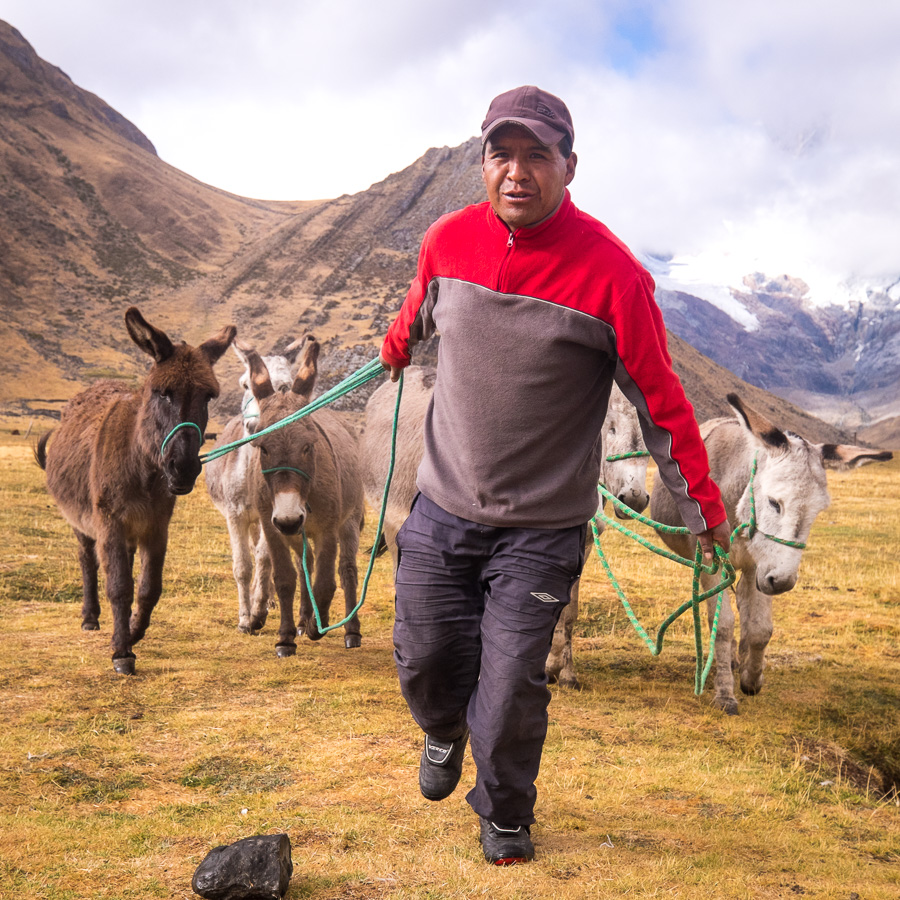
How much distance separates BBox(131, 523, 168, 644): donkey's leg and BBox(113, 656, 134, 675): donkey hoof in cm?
15

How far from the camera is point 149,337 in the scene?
5.41 meters

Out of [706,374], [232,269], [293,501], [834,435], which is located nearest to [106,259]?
[232,269]

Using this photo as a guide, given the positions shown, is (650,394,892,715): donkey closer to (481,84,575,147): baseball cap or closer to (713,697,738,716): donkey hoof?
(713,697,738,716): donkey hoof

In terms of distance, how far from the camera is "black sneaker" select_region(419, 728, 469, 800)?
11.0 feet

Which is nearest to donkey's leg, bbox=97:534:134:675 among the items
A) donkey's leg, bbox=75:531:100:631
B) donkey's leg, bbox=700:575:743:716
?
donkey's leg, bbox=75:531:100:631

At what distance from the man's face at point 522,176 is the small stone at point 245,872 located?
260cm

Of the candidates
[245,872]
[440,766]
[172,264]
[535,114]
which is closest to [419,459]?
[440,766]

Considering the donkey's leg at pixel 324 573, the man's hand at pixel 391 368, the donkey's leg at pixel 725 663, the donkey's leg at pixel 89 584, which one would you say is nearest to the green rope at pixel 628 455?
the donkey's leg at pixel 725 663

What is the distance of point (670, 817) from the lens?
12.9 ft

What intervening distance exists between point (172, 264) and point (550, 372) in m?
94.1

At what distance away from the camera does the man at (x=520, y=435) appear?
116 inches

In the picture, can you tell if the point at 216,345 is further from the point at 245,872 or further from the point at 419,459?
the point at 245,872

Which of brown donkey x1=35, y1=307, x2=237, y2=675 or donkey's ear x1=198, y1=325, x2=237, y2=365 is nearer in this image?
brown donkey x1=35, y1=307, x2=237, y2=675

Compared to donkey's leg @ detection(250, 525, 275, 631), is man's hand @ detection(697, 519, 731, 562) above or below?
above
